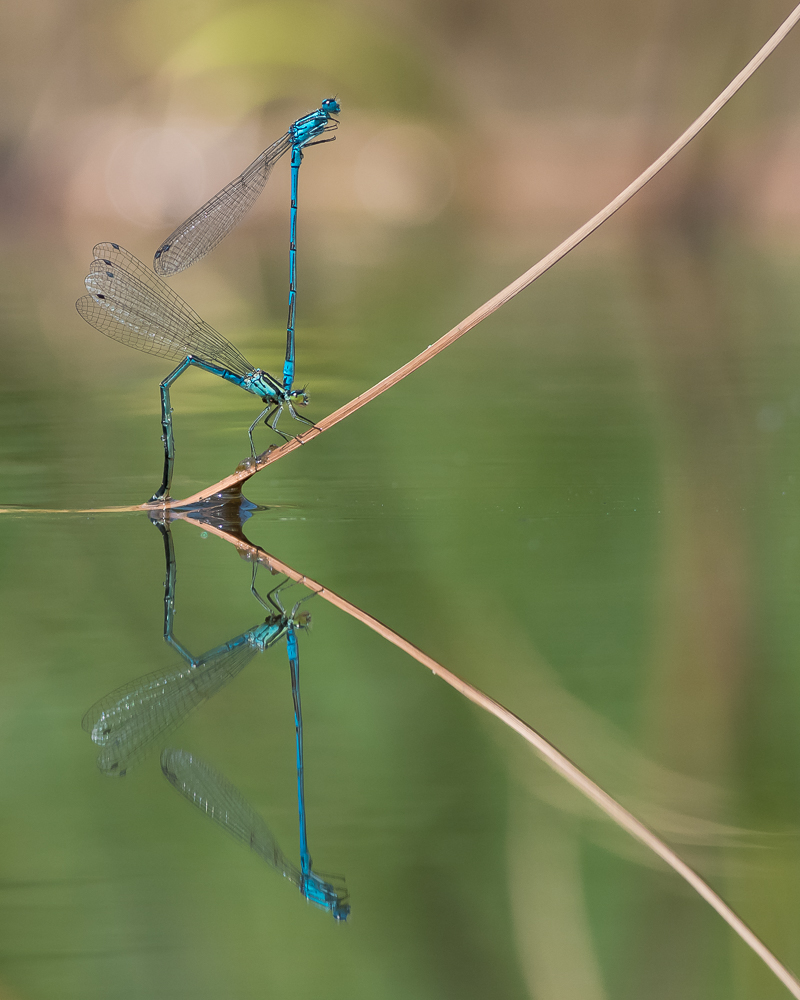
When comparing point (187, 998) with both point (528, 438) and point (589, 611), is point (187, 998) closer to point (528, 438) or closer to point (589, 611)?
point (589, 611)

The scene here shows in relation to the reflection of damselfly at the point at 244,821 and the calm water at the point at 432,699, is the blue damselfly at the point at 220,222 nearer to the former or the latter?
the calm water at the point at 432,699

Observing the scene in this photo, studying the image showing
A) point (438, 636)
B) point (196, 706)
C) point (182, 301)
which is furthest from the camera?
point (182, 301)

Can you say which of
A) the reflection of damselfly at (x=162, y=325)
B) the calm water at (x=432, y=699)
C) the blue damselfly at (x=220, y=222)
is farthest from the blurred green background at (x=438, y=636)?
the blue damselfly at (x=220, y=222)

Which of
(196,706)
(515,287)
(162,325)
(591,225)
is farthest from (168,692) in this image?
(162,325)

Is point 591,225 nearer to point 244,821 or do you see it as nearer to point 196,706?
point 196,706

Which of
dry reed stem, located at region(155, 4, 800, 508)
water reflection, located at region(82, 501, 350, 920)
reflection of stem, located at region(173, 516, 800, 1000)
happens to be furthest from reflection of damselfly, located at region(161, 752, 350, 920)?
dry reed stem, located at region(155, 4, 800, 508)

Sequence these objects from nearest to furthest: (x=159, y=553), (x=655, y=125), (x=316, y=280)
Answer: (x=159, y=553) → (x=316, y=280) → (x=655, y=125)

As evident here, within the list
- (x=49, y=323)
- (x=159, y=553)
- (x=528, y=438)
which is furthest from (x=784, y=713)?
(x=49, y=323)
